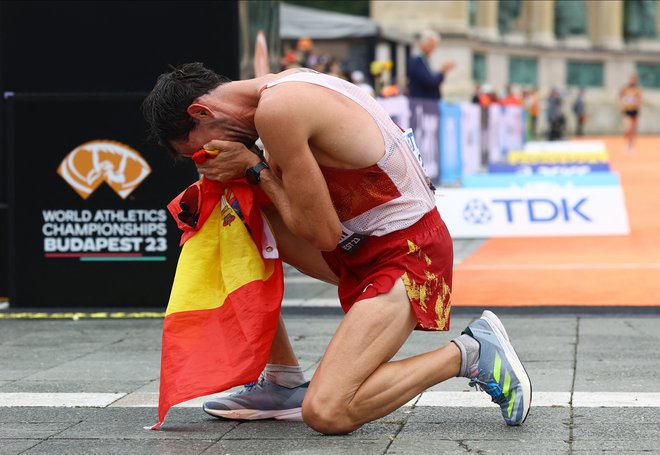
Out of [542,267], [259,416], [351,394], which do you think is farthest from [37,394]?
[542,267]

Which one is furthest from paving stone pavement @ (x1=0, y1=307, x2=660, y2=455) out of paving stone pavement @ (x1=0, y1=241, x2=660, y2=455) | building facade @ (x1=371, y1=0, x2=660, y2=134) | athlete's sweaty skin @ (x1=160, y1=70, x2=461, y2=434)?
building facade @ (x1=371, y1=0, x2=660, y2=134)

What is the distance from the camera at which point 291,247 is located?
470 cm

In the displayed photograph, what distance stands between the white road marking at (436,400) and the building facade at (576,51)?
3831 cm

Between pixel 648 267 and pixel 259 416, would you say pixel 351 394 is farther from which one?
pixel 648 267

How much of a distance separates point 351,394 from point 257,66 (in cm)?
501

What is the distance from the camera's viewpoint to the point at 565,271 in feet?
30.7

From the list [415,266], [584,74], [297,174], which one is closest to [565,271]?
[415,266]

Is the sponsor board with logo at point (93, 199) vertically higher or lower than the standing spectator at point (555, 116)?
higher

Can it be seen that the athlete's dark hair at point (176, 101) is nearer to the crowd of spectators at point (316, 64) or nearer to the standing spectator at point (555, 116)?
the crowd of spectators at point (316, 64)

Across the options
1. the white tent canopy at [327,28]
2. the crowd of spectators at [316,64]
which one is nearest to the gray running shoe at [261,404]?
the crowd of spectators at [316,64]

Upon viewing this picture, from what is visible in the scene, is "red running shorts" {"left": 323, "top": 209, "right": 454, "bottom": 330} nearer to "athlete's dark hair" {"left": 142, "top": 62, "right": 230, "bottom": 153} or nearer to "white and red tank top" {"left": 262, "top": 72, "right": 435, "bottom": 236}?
"white and red tank top" {"left": 262, "top": 72, "right": 435, "bottom": 236}

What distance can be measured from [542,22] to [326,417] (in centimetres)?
4822

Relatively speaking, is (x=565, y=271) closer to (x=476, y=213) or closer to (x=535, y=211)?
(x=535, y=211)

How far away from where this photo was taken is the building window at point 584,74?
5353cm
